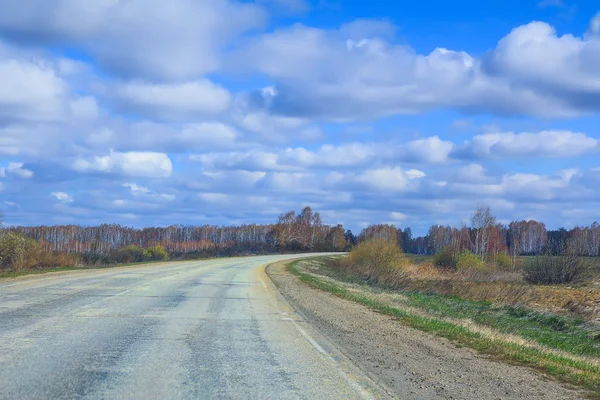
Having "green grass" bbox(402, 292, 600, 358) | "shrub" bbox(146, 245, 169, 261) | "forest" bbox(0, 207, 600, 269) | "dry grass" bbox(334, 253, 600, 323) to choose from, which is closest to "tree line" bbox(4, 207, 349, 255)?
"forest" bbox(0, 207, 600, 269)

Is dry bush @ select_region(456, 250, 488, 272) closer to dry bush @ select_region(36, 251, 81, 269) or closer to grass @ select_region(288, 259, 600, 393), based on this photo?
grass @ select_region(288, 259, 600, 393)

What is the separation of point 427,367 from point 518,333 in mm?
9565

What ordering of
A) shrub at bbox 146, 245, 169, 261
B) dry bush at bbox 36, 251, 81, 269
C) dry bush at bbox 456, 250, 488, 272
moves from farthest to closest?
1. shrub at bbox 146, 245, 169, 261
2. dry bush at bbox 456, 250, 488, 272
3. dry bush at bbox 36, 251, 81, 269

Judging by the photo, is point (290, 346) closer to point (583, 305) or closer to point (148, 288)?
point (148, 288)

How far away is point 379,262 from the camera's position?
48906mm

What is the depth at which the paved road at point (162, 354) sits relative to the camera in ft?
23.2

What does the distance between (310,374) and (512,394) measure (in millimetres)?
2763

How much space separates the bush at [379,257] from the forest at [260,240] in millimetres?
7271

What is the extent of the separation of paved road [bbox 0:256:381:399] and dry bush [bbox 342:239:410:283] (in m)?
27.8

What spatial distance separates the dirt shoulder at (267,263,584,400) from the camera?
7723 mm

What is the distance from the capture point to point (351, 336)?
12.7 meters

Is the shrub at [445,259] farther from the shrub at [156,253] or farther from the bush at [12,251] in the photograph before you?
the bush at [12,251]

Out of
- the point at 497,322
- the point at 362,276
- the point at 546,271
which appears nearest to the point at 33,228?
the point at 362,276

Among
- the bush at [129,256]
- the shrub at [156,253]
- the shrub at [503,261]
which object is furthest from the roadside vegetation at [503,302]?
the shrub at [156,253]
